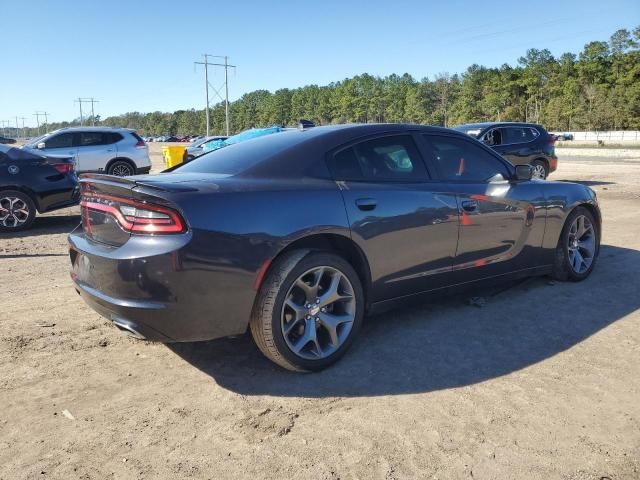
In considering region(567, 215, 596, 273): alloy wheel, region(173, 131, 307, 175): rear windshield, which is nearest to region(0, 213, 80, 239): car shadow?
region(173, 131, 307, 175): rear windshield

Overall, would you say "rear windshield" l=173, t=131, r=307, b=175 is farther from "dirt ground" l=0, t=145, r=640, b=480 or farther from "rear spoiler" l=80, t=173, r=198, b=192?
"dirt ground" l=0, t=145, r=640, b=480

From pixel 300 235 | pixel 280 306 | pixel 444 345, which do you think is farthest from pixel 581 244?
pixel 280 306

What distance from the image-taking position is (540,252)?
15.9 feet

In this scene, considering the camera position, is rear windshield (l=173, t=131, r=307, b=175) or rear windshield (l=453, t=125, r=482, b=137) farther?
rear windshield (l=453, t=125, r=482, b=137)

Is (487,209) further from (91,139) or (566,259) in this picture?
(91,139)

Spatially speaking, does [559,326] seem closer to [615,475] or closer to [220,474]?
[615,475]

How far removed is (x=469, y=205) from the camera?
416cm

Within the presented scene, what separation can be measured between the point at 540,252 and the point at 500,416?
2373 millimetres

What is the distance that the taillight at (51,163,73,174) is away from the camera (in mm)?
8812

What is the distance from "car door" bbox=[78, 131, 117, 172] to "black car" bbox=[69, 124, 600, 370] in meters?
11.7

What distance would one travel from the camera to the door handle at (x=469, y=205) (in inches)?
162

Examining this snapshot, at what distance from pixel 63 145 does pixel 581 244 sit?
13.2m

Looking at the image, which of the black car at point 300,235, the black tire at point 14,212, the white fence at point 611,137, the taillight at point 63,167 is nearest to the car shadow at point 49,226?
the black tire at point 14,212

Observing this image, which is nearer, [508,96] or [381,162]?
[381,162]
